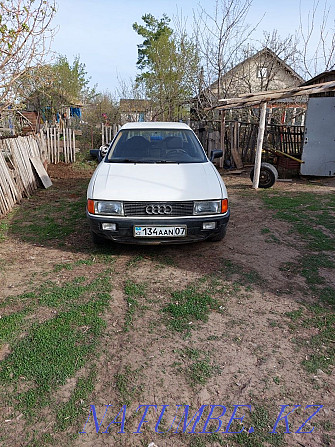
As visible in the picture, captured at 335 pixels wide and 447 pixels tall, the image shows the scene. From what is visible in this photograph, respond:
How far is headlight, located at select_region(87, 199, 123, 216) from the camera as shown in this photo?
4000mm

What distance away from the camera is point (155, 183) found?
13.8 ft

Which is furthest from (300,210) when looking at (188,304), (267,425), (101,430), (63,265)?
(101,430)

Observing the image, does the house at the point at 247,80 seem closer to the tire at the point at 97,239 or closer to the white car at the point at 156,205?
the white car at the point at 156,205

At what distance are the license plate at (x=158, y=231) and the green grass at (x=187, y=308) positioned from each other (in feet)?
2.38

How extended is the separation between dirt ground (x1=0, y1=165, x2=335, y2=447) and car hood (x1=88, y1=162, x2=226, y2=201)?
0.85m

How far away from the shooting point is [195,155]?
520cm

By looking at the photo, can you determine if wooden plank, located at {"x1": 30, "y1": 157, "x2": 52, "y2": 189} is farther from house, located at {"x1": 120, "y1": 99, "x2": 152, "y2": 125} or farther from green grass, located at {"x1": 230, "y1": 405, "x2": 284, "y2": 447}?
house, located at {"x1": 120, "y1": 99, "x2": 152, "y2": 125}

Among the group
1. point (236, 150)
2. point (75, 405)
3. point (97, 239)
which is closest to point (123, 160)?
point (97, 239)

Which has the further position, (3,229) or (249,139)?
(249,139)

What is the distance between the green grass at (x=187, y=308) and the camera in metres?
2.98

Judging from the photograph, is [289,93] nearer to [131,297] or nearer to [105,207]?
[105,207]

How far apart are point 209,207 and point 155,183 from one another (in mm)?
740

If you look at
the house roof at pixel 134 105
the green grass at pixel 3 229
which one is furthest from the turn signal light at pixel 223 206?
the house roof at pixel 134 105

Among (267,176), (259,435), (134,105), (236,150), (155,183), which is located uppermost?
(134,105)
